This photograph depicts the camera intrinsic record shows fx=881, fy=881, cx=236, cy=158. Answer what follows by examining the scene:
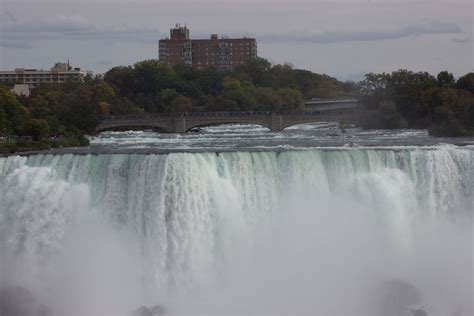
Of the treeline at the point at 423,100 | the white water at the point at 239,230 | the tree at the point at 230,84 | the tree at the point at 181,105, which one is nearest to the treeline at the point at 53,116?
the white water at the point at 239,230

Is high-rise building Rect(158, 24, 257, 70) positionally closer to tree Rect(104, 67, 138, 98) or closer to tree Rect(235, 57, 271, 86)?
tree Rect(235, 57, 271, 86)

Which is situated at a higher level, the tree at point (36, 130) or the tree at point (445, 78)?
the tree at point (445, 78)

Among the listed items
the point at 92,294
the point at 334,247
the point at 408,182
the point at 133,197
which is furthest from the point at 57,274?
the point at 408,182

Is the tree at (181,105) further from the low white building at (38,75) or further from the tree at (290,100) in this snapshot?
the low white building at (38,75)

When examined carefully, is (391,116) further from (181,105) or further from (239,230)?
(239,230)

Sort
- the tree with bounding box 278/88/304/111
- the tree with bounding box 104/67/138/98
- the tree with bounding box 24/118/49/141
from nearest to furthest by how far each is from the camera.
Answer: the tree with bounding box 24/118/49/141 < the tree with bounding box 278/88/304/111 < the tree with bounding box 104/67/138/98

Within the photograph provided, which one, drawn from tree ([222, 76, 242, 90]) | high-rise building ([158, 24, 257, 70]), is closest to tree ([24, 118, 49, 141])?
tree ([222, 76, 242, 90])

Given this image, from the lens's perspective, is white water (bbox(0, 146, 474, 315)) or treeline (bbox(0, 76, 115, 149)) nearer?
white water (bbox(0, 146, 474, 315))
